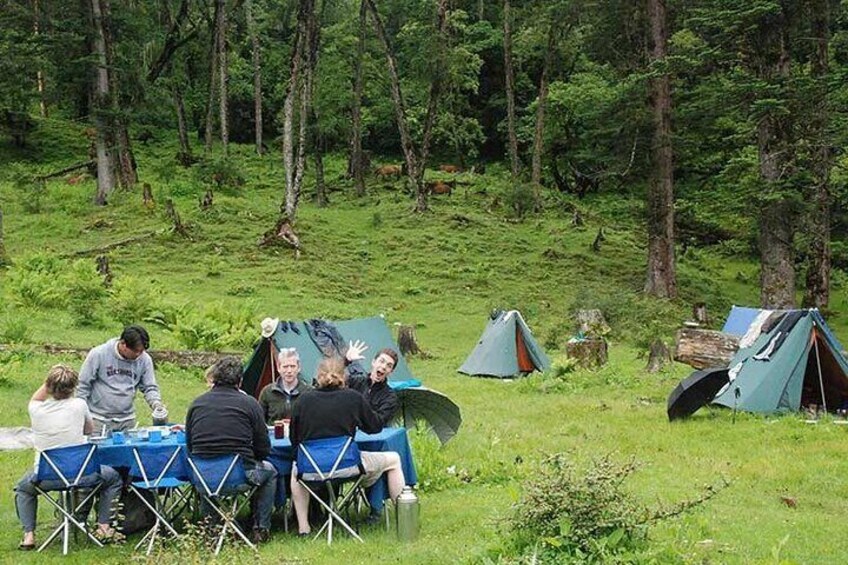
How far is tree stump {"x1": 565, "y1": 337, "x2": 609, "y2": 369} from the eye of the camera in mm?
15016

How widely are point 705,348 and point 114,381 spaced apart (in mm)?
9104

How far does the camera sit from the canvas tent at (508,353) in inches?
626

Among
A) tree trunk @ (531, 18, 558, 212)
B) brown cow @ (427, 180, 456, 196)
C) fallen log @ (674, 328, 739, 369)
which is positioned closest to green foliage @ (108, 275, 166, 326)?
fallen log @ (674, 328, 739, 369)

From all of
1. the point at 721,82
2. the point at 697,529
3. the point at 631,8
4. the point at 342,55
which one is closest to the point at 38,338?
the point at 697,529

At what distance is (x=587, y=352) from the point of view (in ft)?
49.4

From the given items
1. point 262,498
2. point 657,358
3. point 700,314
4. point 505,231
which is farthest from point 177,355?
point 505,231

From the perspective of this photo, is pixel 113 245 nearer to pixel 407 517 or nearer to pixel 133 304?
pixel 133 304

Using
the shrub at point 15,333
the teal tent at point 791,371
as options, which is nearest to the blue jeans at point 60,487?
the teal tent at point 791,371

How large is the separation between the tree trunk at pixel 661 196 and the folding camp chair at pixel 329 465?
16.2 metres

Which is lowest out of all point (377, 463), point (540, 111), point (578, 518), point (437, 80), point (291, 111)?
point (377, 463)

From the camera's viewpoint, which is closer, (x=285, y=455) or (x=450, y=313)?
(x=285, y=455)

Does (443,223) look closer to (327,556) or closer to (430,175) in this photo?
(430,175)

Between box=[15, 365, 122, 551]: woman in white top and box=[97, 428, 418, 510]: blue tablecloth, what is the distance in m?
0.11

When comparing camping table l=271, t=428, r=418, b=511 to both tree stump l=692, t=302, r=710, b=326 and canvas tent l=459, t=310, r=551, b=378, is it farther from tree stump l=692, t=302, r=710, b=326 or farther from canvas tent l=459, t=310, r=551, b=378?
tree stump l=692, t=302, r=710, b=326
